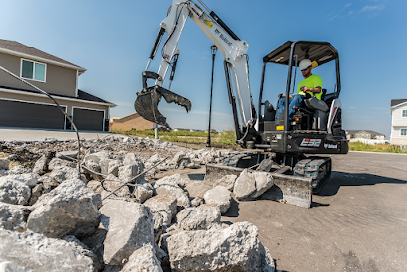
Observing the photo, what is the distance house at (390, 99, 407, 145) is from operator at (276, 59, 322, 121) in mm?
33220

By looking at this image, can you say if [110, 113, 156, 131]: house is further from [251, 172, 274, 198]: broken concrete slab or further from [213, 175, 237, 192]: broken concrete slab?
[251, 172, 274, 198]: broken concrete slab

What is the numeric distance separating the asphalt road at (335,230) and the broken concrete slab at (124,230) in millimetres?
1488

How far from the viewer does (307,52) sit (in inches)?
232

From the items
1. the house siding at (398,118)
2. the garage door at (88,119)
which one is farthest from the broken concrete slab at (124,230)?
the house siding at (398,118)

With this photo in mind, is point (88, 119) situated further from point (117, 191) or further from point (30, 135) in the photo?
point (117, 191)

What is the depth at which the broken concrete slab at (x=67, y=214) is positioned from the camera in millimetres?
1628

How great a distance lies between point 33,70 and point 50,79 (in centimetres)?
110

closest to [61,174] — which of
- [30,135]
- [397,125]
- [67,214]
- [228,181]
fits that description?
[67,214]

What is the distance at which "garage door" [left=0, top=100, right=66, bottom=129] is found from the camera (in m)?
14.7

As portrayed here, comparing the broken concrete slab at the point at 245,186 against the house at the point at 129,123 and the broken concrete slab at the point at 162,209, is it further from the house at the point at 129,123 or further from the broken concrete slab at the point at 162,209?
the house at the point at 129,123

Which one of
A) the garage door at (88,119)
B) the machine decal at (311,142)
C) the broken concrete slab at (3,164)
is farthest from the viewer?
the garage door at (88,119)

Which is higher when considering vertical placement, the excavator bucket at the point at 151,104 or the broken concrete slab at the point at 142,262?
the excavator bucket at the point at 151,104

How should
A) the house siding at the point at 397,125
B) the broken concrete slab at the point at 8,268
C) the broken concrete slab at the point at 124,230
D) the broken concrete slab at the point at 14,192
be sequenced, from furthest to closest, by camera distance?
1. the house siding at the point at 397,125
2. the broken concrete slab at the point at 14,192
3. the broken concrete slab at the point at 124,230
4. the broken concrete slab at the point at 8,268

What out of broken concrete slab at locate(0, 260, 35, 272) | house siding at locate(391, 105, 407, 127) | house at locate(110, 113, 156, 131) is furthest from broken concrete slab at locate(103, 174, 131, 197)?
house siding at locate(391, 105, 407, 127)
